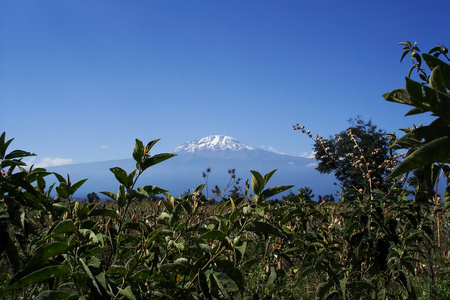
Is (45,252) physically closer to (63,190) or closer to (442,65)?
(63,190)

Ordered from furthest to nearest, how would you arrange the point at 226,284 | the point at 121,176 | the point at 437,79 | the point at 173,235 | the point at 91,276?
the point at 173,235 → the point at 121,176 → the point at 226,284 → the point at 91,276 → the point at 437,79

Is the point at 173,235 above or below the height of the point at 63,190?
below

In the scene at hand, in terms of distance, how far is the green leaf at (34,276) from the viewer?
1.08 m

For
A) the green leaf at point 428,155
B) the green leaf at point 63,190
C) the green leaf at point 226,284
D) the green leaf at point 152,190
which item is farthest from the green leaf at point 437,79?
the green leaf at point 63,190

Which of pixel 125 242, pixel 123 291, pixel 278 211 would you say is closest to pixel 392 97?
pixel 123 291

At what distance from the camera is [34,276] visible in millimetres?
1087

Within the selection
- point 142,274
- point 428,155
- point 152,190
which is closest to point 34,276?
point 142,274

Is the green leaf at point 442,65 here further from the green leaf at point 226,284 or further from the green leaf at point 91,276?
the green leaf at point 91,276

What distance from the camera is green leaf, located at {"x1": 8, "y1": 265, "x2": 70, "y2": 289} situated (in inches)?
42.4

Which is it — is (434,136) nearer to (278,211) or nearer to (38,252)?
(38,252)

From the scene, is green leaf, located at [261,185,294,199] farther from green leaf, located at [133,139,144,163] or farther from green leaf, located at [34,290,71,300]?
green leaf, located at [34,290,71,300]

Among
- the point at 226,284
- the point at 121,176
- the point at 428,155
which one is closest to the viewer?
the point at 428,155

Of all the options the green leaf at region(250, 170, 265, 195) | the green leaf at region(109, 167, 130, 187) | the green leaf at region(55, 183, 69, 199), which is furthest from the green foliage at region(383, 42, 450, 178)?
the green leaf at region(55, 183, 69, 199)

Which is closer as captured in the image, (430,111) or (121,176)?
(430,111)
